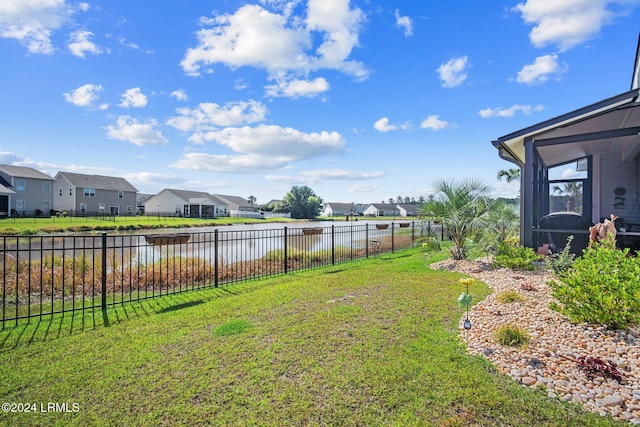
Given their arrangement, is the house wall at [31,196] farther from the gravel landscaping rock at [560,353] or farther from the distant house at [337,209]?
the distant house at [337,209]

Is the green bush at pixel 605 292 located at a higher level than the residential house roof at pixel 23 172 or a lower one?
lower

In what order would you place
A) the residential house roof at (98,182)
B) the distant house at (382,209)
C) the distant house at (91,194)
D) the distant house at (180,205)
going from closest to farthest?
1. the distant house at (91,194)
2. the residential house roof at (98,182)
3. the distant house at (180,205)
4. the distant house at (382,209)

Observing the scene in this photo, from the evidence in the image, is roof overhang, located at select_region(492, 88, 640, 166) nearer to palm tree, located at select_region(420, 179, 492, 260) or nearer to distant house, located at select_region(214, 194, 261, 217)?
palm tree, located at select_region(420, 179, 492, 260)

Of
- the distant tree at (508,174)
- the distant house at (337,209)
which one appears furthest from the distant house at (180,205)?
the distant tree at (508,174)

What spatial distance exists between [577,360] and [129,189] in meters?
51.6

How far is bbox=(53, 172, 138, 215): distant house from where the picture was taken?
37844 millimetres

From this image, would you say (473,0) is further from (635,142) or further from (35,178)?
(35,178)

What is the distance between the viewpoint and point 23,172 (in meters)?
34.6

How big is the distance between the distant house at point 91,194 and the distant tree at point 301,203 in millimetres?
26904

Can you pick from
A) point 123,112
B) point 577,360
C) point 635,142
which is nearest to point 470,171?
point 635,142

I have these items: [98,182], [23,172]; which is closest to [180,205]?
[98,182]

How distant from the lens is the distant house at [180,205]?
49.6 m

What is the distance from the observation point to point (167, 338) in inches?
151

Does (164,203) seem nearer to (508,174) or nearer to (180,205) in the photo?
(180,205)
